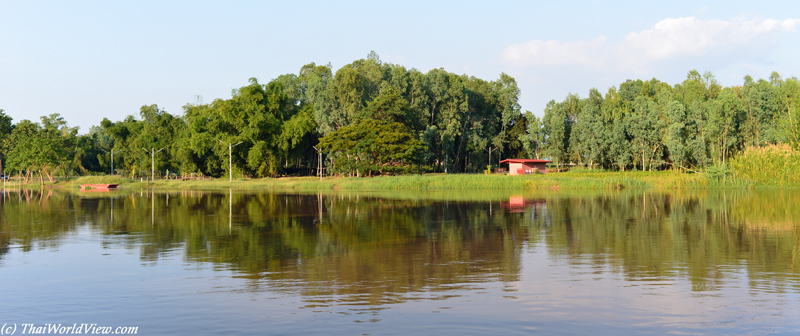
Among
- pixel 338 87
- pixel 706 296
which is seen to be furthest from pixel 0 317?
pixel 338 87

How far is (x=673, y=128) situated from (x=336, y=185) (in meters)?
52.8

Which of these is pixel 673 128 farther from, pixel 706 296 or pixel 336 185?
pixel 706 296

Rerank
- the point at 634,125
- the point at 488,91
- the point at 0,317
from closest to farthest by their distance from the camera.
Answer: the point at 0,317 → the point at 634,125 → the point at 488,91

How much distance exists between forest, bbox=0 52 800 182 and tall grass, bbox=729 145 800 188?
2358 cm

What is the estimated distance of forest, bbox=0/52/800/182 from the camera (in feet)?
292

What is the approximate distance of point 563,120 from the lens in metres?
108

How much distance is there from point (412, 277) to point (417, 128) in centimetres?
8458

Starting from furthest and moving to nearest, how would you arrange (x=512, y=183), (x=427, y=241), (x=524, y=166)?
(x=524, y=166) < (x=512, y=183) < (x=427, y=241)

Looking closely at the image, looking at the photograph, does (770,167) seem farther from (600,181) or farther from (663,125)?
(663,125)

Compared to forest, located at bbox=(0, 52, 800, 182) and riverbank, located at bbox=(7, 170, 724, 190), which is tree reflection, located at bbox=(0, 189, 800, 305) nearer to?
riverbank, located at bbox=(7, 170, 724, 190)

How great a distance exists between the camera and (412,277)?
13.4m

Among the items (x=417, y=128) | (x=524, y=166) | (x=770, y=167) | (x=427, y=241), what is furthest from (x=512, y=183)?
(x=427, y=241)

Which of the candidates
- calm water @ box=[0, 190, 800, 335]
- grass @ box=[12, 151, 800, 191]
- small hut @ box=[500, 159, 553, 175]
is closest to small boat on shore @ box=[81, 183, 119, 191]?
grass @ box=[12, 151, 800, 191]

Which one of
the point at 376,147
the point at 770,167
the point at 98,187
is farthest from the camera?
the point at 376,147
